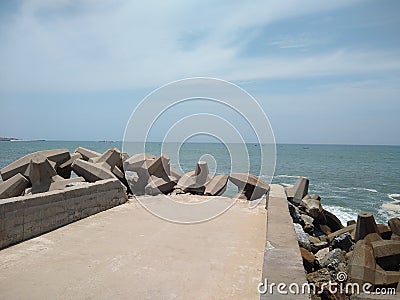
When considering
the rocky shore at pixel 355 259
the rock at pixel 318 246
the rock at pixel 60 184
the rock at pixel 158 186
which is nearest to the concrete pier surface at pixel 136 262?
the rocky shore at pixel 355 259

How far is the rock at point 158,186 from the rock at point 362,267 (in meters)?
5.71

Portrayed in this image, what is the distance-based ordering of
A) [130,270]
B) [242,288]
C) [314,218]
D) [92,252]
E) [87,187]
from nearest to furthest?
[242,288], [130,270], [92,252], [87,187], [314,218]

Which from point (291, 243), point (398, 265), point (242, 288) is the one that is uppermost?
point (291, 243)

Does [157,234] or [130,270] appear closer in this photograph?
[130,270]

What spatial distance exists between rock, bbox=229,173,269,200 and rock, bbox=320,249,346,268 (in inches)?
124

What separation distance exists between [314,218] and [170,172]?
475cm

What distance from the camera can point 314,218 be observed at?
1063 centimetres

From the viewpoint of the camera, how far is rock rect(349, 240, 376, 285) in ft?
A: 20.6

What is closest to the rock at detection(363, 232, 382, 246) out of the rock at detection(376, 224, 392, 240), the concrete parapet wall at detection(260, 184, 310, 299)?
the rock at detection(376, 224, 392, 240)

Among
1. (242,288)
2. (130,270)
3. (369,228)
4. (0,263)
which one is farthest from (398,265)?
(0,263)

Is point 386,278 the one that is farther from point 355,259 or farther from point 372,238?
point 372,238

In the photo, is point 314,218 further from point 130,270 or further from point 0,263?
point 0,263

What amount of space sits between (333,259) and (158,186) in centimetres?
539

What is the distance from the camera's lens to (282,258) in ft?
12.9
